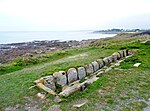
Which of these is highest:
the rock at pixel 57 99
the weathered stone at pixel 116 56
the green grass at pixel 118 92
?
the weathered stone at pixel 116 56

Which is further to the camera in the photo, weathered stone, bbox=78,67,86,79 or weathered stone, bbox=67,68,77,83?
weathered stone, bbox=78,67,86,79

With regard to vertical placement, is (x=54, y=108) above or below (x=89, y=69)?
below

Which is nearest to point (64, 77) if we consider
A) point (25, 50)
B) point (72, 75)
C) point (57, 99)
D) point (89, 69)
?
point (72, 75)

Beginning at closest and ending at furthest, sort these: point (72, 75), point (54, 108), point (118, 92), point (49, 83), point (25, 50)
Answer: point (54, 108) < point (118, 92) < point (49, 83) < point (72, 75) < point (25, 50)

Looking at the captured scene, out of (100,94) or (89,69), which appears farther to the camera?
(89,69)

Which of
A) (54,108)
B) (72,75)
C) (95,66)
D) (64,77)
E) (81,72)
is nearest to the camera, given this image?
(54,108)

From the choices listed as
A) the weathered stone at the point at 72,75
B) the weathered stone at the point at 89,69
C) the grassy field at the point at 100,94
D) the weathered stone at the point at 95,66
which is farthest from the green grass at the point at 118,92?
the weathered stone at the point at 72,75

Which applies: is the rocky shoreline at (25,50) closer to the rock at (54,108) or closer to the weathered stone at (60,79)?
the weathered stone at (60,79)

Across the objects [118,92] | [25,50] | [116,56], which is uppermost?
[116,56]

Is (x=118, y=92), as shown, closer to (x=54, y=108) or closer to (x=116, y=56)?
(x=54, y=108)

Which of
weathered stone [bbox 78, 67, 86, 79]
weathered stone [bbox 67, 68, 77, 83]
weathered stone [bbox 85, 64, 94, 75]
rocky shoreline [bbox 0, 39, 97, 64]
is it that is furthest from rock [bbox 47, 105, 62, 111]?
rocky shoreline [bbox 0, 39, 97, 64]

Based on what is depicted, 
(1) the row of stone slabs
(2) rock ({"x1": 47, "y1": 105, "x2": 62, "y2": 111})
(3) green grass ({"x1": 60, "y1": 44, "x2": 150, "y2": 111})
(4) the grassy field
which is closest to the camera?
(2) rock ({"x1": 47, "y1": 105, "x2": 62, "y2": 111})

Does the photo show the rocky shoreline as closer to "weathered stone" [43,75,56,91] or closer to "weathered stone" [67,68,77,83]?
"weathered stone" [67,68,77,83]

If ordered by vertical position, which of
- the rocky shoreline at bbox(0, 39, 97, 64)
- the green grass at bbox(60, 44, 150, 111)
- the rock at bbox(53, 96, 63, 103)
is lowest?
the rocky shoreline at bbox(0, 39, 97, 64)
